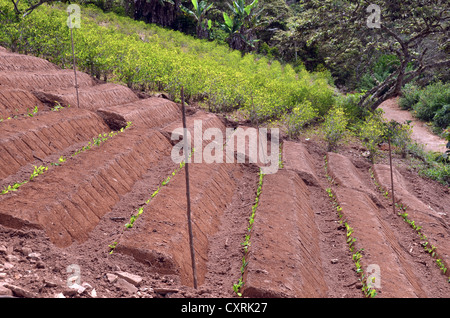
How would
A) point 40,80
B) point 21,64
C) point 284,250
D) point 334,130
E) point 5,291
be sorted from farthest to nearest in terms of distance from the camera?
1. point 334,130
2. point 21,64
3. point 40,80
4. point 284,250
5. point 5,291

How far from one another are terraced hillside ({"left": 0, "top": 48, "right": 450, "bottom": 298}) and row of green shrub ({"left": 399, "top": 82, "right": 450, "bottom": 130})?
1069 centimetres

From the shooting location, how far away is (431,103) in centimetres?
1994

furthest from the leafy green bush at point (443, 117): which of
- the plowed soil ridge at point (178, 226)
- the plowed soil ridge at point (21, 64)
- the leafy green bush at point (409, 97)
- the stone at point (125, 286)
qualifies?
the stone at point (125, 286)

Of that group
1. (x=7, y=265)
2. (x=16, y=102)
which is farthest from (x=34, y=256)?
(x=16, y=102)

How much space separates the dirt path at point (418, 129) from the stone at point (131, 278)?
1267 cm

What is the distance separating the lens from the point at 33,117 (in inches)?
283

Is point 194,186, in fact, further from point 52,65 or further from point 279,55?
point 279,55

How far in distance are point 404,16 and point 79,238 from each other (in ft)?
42.7

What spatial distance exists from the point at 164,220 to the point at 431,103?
62.4 feet

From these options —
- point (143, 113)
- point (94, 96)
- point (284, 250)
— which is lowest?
point (143, 113)

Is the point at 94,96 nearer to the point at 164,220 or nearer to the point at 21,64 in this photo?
the point at 21,64

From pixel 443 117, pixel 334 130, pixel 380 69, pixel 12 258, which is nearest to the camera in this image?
pixel 12 258

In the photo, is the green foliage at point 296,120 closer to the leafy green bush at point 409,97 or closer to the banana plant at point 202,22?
the leafy green bush at point 409,97

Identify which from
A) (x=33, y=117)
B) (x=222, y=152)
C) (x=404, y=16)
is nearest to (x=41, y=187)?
(x=33, y=117)
